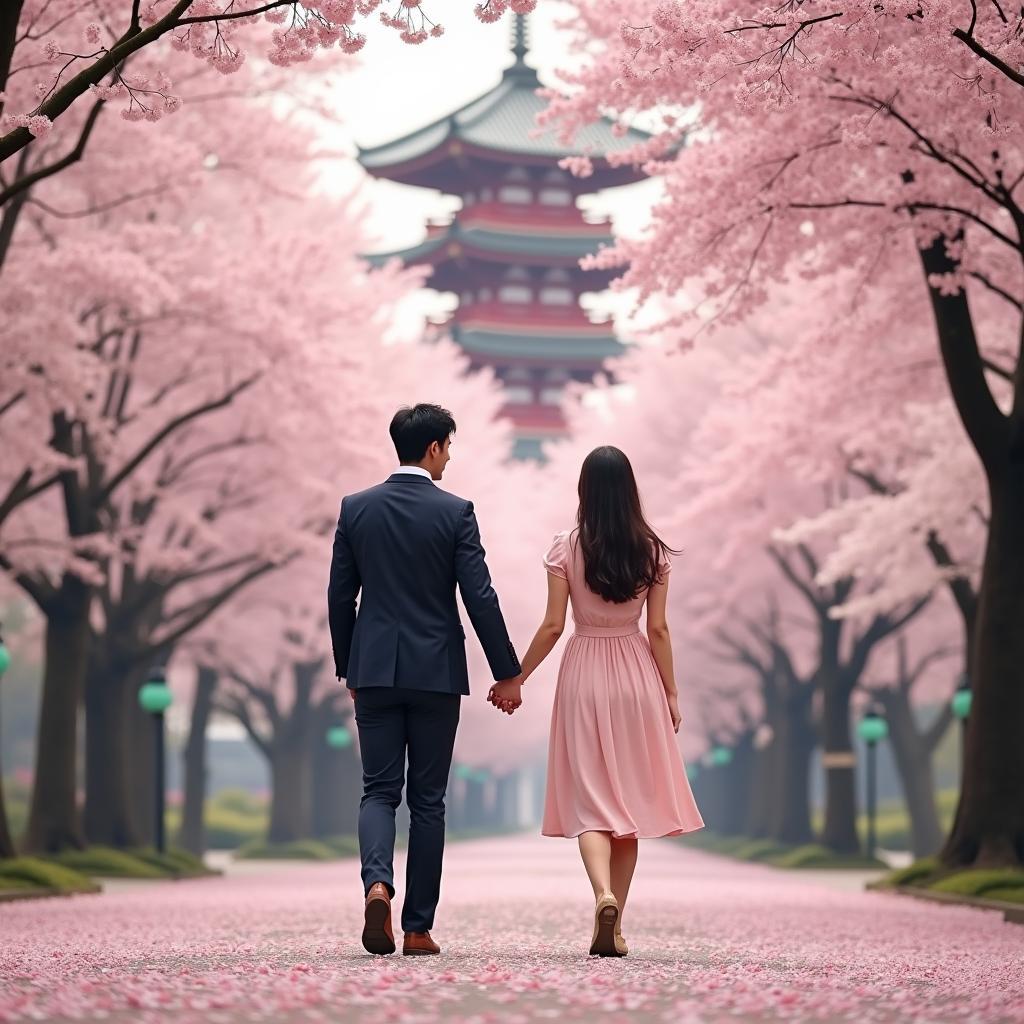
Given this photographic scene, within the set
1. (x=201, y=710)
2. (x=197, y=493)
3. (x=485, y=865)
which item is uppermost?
(x=197, y=493)

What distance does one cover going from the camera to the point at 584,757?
7648 mm

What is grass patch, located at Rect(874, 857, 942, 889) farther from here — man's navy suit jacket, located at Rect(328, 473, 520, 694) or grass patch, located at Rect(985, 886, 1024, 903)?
man's navy suit jacket, located at Rect(328, 473, 520, 694)

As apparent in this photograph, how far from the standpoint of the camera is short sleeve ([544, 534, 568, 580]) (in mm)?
7703

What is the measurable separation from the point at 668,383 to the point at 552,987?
1145 inches

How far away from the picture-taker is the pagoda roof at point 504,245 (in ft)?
213

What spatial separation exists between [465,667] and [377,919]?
3.59 ft

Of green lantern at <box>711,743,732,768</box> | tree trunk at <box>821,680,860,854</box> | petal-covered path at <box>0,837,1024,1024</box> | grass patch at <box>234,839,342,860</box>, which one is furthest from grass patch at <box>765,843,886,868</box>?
green lantern at <box>711,743,732,768</box>

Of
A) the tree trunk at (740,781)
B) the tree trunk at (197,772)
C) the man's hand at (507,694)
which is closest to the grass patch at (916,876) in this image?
the man's hand at (507,694)

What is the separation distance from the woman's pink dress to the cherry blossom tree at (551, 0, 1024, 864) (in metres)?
4.21

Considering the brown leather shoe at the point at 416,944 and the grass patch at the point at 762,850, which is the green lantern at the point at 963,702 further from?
the brown leather shoe at the point at 416,944

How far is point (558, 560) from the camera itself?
7711mm

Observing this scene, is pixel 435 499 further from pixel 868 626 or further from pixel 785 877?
pixel 868 626

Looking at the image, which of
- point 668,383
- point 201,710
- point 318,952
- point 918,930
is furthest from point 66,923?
point 668,383

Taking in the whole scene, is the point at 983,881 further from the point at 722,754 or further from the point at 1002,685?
the point at 722,754
